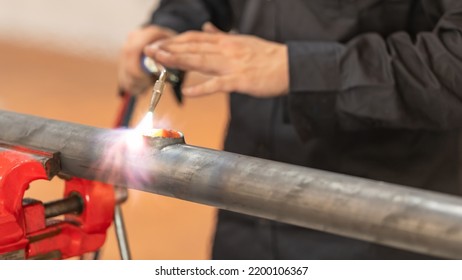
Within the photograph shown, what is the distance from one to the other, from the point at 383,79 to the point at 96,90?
2.59m

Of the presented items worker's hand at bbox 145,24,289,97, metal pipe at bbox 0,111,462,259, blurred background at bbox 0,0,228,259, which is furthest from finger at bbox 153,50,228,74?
blurred background at bbox 0,0,228,259

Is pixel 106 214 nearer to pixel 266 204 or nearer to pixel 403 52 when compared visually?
pixel 266 204

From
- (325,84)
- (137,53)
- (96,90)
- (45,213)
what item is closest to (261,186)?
(45,213)

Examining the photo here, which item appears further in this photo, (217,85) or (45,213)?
(217,85)

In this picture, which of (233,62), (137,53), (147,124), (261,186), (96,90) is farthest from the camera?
(96,90)

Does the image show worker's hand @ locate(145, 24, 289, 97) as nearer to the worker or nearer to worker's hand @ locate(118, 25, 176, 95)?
the worker

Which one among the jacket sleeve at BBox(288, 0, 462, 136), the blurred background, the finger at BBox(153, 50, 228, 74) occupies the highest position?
the finger at BBox(153, 50, 228, 74)

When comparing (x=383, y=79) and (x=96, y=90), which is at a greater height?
(x=383, y=79)

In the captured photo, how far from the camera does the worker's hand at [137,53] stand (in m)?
1.05

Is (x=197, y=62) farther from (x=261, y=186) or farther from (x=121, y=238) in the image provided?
(x=261, y=186)

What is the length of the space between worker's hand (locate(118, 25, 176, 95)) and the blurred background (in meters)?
0.68

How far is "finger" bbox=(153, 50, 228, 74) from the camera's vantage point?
91 centimetres

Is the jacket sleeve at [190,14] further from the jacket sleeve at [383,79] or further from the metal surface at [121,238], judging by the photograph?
the metal surface at [121,238]

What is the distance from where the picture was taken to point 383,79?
858 mm
